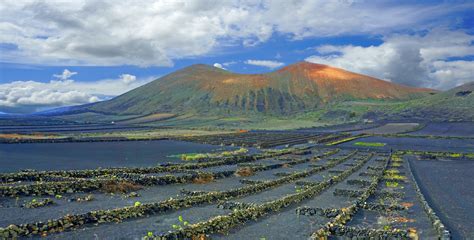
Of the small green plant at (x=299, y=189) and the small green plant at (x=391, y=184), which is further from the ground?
the small green plant at (x=299, y=189)

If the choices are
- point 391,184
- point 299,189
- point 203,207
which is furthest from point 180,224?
point 391,184

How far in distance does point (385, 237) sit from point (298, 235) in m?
6.77

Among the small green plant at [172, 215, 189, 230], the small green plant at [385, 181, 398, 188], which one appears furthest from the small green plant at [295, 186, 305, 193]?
the small green plant at [172, 215, 189, 230]

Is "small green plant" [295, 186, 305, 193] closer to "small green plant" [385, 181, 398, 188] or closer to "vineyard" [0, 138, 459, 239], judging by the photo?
"vineyard" [0, 138, 459, 239]

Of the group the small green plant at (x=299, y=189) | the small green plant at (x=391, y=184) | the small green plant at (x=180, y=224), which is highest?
the small green plant at (x=180, y=224)

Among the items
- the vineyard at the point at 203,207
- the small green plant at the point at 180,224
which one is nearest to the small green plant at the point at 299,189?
the vineyard at the point at 203,207

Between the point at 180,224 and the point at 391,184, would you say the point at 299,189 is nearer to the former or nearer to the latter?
the point at 391,184

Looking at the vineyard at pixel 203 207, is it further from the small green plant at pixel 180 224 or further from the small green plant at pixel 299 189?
the small green plant at pixel 299 189

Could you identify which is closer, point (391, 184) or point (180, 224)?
point (180, 224)

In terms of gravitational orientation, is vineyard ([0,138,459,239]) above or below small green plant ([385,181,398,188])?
above

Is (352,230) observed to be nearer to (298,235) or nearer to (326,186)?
(298,235)

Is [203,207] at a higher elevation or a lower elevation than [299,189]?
higher

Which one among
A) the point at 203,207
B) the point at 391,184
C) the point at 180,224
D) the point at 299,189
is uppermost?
the point at 180,224

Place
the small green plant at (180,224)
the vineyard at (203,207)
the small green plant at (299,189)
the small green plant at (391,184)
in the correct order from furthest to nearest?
the small green plant at (391,184) < the small green plant at (299,189) < the small green plant at (180,224) < the vineyard at (203,207)
